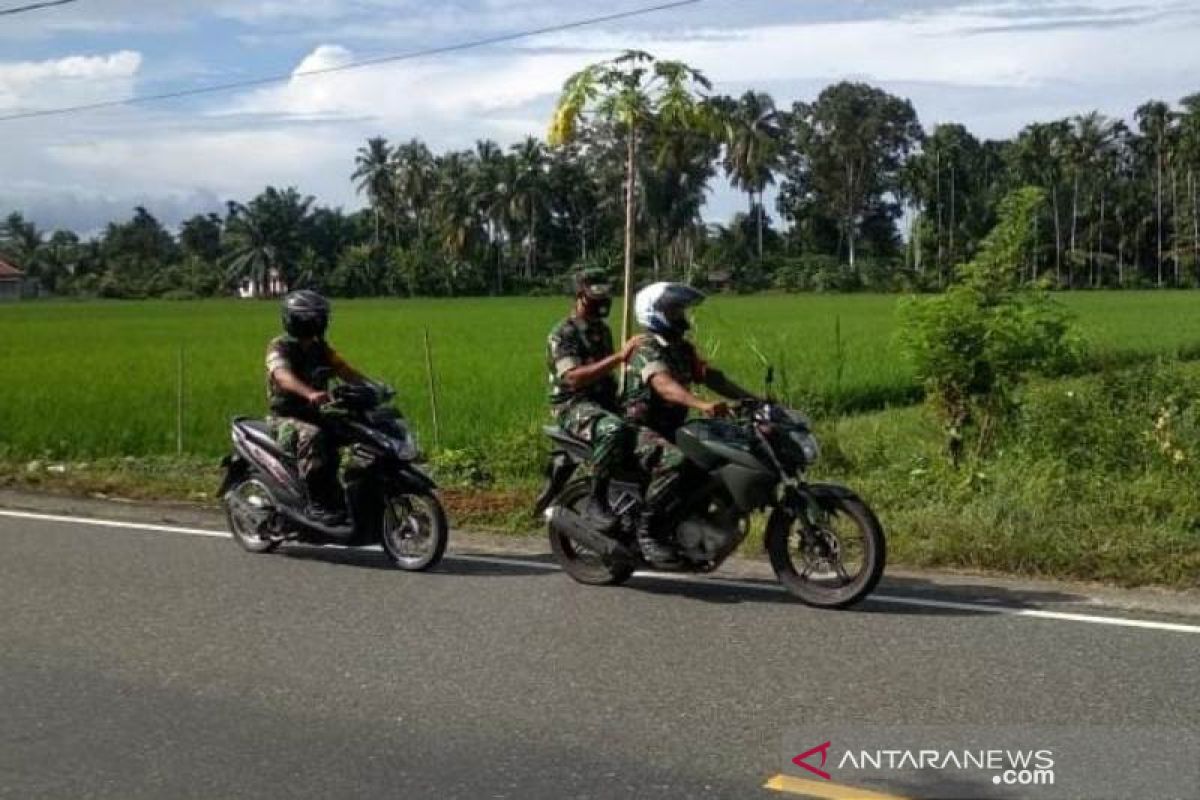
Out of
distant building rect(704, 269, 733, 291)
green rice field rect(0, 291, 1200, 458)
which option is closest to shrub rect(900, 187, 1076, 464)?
green rice field rect(0, 291, 1200, 458)

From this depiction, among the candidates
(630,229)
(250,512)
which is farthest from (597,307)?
(630,229)

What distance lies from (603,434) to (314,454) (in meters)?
1.92

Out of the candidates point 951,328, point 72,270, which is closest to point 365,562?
point 951,328

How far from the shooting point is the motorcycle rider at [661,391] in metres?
6.92

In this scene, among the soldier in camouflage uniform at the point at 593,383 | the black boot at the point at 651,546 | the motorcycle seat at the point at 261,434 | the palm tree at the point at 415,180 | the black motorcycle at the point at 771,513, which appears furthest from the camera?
the palm tree at the point at 415,180

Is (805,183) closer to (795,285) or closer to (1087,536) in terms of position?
(795,285)

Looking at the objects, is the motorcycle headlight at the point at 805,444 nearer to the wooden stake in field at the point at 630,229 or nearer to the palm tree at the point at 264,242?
the wooden stake in field at the point at 630,229

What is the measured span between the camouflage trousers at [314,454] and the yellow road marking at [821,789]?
14.3 ft

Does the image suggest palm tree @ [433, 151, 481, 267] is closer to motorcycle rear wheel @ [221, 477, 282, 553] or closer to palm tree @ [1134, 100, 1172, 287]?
palm tree @ [1134, 100, 1172, 287]

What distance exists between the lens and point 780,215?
3511 inches

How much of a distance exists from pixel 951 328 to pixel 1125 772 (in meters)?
6.00

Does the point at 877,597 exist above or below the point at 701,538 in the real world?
below

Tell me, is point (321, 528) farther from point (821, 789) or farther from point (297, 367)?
point (821, 789)

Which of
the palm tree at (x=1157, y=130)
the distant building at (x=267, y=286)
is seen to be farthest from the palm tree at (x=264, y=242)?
the palm tree at (x=1157, y=130)
